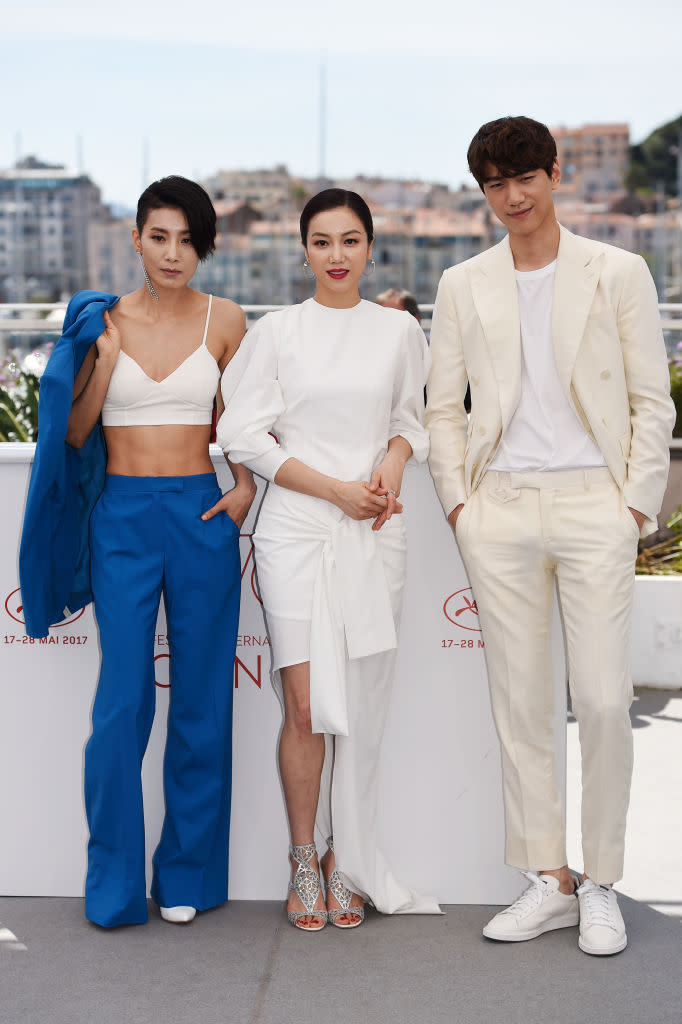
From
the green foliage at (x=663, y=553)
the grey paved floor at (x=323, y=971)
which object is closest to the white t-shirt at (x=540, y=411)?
the grey paved floor at (x=323, y=971)

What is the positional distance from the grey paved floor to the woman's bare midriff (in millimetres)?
1050

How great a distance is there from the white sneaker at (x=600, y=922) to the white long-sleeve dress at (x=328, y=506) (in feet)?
1.78

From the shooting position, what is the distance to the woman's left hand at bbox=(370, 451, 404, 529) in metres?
2.54

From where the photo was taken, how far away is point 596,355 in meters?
2.46

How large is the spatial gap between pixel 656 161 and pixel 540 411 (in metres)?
85.8

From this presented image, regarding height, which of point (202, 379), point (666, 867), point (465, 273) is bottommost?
point (666, 867)

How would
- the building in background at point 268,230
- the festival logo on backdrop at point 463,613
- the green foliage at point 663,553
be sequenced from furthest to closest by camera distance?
the building in background at point 268,230 < the green foliage at point 663,553 < the festival logo on backdrop at point 463,613

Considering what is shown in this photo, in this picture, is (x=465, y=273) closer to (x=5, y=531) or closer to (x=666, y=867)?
(x=5, y=531)

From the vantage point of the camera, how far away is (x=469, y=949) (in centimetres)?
257

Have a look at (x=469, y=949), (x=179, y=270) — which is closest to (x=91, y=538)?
(x=179, y=270)

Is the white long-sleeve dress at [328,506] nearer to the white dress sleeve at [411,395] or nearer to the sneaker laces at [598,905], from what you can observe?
the white dress sleeve at [411,395]

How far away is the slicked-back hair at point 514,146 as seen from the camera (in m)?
2.40

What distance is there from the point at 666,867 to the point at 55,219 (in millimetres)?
78842

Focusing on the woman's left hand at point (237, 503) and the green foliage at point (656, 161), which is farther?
the green foliage at point (656, 161)
